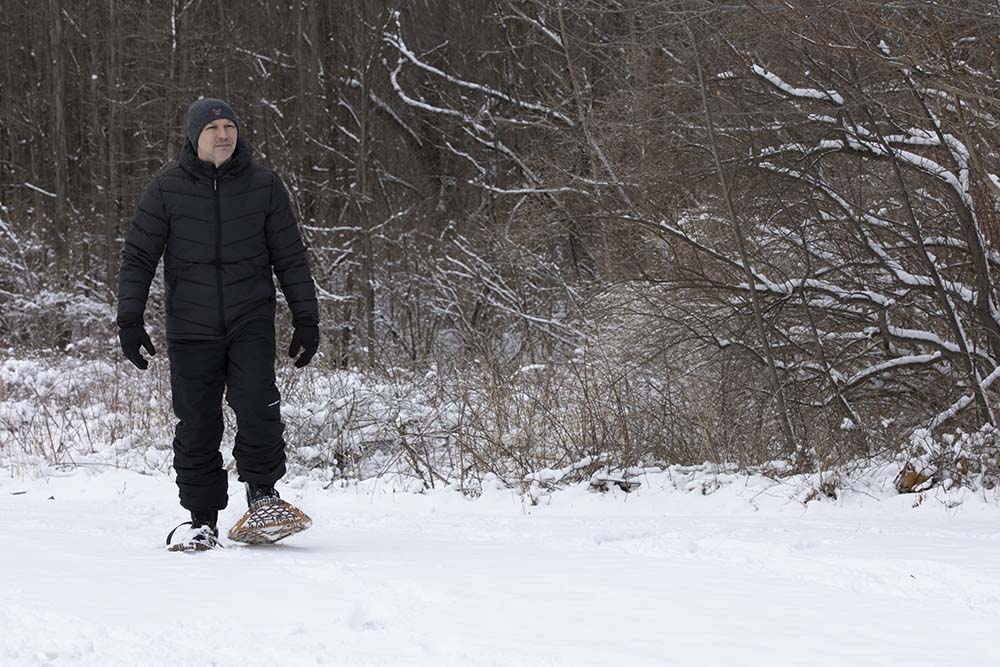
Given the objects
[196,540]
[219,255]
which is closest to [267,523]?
[196,540]

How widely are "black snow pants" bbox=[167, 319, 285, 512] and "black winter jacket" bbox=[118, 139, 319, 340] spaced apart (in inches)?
3.2

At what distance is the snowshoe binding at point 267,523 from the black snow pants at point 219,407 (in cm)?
13

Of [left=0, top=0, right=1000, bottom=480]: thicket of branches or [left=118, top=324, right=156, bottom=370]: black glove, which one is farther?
[left=0, top=0, right=1000, bottom=480]: thicket of branches

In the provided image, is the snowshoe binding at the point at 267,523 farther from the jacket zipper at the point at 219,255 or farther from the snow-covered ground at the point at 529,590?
the jacket zipper at the point at 219,255

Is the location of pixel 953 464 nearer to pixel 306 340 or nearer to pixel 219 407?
pixel 306 340

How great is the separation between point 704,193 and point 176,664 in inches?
292

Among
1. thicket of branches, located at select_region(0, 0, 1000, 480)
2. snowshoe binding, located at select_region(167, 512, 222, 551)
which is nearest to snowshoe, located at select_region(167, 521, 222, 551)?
snowshoe binding, located at select_region(167, 512, 222, 551)

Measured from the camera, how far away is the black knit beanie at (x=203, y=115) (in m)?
4.71

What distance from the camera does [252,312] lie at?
15.7 ft

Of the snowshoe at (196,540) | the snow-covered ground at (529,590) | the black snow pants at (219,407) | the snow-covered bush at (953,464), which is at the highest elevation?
the black snow pants at (219,407)

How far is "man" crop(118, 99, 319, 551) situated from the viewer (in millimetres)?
4723

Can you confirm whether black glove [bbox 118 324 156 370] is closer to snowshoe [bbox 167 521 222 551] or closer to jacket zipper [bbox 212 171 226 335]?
jacket zipper [bbox 212 171 226 335]

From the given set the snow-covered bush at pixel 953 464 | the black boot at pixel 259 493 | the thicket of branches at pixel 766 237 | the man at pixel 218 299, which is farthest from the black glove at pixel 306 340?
the snow-covered bush at pixel 953 464

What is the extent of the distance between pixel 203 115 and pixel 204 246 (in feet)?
1.72
